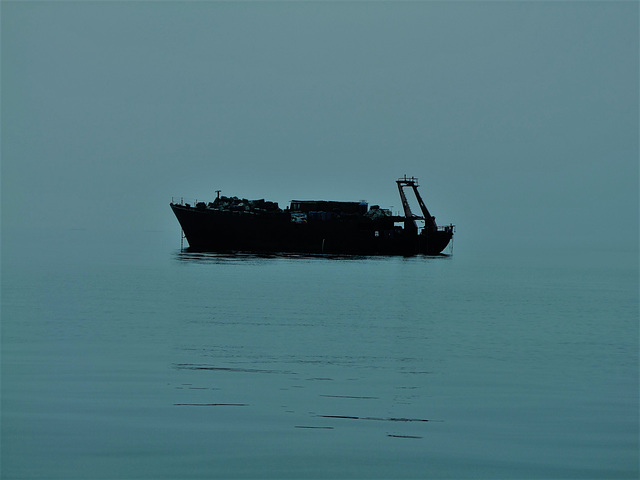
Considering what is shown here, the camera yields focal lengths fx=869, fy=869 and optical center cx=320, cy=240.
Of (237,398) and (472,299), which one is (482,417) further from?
(472,299)

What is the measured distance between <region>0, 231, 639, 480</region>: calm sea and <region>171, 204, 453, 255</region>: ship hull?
52.5 meters

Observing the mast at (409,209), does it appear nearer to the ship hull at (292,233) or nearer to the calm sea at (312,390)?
the ship hull at (292,233)

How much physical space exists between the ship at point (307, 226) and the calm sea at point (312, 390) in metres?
52.7

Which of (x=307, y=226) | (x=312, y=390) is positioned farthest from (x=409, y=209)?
(x=312, y=390)

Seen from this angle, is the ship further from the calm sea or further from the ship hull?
the calm sea

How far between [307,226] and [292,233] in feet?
7.07

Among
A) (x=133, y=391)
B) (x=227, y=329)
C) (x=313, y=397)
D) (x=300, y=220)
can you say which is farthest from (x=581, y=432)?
(x=300, y=220)

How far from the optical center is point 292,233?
96.1 meters

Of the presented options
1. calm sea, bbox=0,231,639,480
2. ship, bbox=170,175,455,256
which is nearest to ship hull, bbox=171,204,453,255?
ship, bbox=170,175,455,256

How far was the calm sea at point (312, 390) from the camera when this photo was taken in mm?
12867

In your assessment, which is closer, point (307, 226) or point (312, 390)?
point (312, 390)

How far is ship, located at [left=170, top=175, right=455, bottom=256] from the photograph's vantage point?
94938 mm

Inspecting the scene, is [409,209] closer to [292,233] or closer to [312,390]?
[292,233]

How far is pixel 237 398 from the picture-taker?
1722 centimetres
